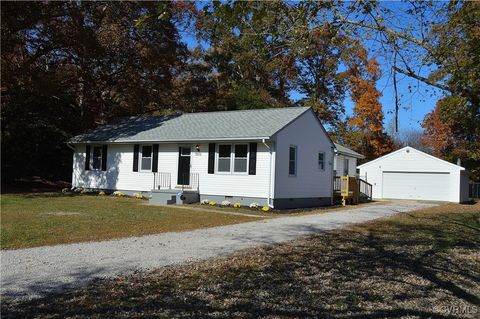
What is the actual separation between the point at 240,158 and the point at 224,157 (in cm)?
80

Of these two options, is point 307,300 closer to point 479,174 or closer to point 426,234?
point 426,234

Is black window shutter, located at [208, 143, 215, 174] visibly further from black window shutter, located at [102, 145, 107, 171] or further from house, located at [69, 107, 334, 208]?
black window shutter, located at [102, 145, 107, 171]

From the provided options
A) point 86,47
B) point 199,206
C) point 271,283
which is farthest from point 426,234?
point 86,47

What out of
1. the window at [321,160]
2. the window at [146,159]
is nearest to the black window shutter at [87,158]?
the window at [146,159]

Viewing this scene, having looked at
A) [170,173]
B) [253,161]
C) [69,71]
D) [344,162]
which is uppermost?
[69,71]

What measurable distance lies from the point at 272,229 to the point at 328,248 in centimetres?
320

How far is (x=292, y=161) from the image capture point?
21500 millimetres

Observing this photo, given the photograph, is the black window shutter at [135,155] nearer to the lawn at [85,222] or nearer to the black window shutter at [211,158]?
the black window shutter at [211,158]

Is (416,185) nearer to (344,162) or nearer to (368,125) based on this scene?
(344,162)

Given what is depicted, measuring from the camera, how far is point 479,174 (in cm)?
4094

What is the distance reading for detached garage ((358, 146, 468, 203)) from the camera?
33062mm

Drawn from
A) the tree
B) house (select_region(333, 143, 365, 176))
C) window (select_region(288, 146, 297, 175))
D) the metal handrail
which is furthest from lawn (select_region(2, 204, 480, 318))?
house (select_region(333, 143, 365, 176))

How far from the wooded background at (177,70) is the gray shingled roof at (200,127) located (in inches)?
95.6

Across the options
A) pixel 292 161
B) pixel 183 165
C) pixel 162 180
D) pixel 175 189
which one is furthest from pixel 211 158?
pixel 292 161
